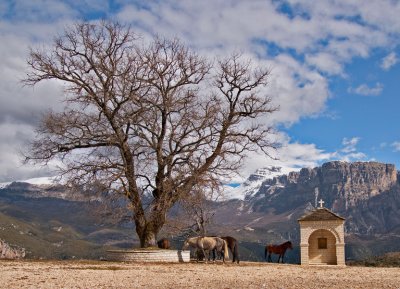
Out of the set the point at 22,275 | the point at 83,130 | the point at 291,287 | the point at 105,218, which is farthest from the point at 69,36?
the point at 291,287

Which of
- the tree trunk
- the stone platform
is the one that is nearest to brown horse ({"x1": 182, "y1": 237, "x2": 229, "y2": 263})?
the stone platform

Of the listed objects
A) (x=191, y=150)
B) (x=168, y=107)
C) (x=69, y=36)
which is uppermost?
(x=69, y=36)

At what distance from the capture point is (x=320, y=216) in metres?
42.8

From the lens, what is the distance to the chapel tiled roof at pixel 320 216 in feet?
139

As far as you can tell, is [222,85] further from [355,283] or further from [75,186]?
[355,283]

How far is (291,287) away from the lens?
1720cm

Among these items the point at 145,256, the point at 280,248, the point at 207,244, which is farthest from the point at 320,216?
the point at 145,256

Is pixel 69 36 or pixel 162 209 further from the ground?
pixel 69 36

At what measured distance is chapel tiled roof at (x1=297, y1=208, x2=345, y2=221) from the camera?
42.3 metres

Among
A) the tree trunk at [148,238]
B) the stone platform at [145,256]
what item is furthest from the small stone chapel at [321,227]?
the stone platform at [145,256]

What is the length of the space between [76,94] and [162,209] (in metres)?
9.34

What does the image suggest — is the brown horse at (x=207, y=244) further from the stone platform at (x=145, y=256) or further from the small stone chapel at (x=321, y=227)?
the small stone chapel at (x=321, y=227)

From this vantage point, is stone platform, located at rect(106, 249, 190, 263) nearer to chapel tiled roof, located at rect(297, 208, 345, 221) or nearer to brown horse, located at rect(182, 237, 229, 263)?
brown horse, located at rect(182, 237, 229, 263)

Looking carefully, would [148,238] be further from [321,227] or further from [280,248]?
[321,227]
